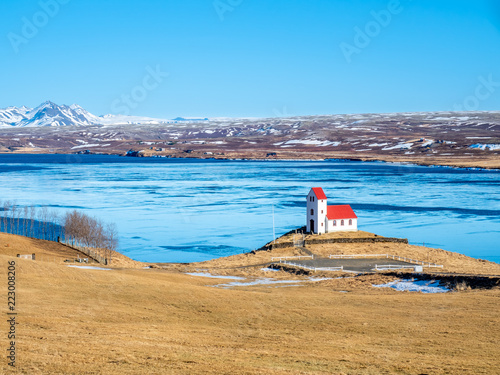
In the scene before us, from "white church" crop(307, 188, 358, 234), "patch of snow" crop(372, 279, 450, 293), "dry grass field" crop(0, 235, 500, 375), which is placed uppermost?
"white church" crop(307, 188, 358, 234)

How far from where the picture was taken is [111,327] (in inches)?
866

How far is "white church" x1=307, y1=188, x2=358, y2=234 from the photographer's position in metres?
54.8

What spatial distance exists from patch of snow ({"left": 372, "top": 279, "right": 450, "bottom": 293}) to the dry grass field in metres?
1.63

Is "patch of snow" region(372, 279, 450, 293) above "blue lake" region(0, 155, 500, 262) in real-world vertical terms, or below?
below

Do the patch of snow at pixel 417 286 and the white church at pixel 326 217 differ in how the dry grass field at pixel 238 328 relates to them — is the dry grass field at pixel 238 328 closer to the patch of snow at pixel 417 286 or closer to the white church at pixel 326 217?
the patch of snow at pixel 417 286

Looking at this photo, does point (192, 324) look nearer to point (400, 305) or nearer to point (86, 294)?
point (86, 294)

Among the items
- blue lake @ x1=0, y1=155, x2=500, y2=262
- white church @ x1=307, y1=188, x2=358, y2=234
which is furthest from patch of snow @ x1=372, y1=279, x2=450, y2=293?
blue lake @ x1=0, y1=155, x2=500, y2=262

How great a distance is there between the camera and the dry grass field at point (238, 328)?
17.1m

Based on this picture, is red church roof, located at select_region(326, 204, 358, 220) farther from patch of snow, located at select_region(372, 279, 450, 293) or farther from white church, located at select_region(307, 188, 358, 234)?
patch of snow, located at select_region(372, 279, 450, 293)

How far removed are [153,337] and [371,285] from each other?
19.4 m

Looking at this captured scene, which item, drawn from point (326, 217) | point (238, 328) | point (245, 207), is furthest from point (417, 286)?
point (245, 207)

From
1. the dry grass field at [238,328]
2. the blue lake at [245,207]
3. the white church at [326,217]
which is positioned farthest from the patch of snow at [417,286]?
the blue lake at [245,207]

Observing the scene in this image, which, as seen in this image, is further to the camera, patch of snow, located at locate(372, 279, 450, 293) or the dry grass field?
patch of snow, located at locate(372, 279, 450, 293)

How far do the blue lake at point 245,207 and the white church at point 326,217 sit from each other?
6696 millimetres
